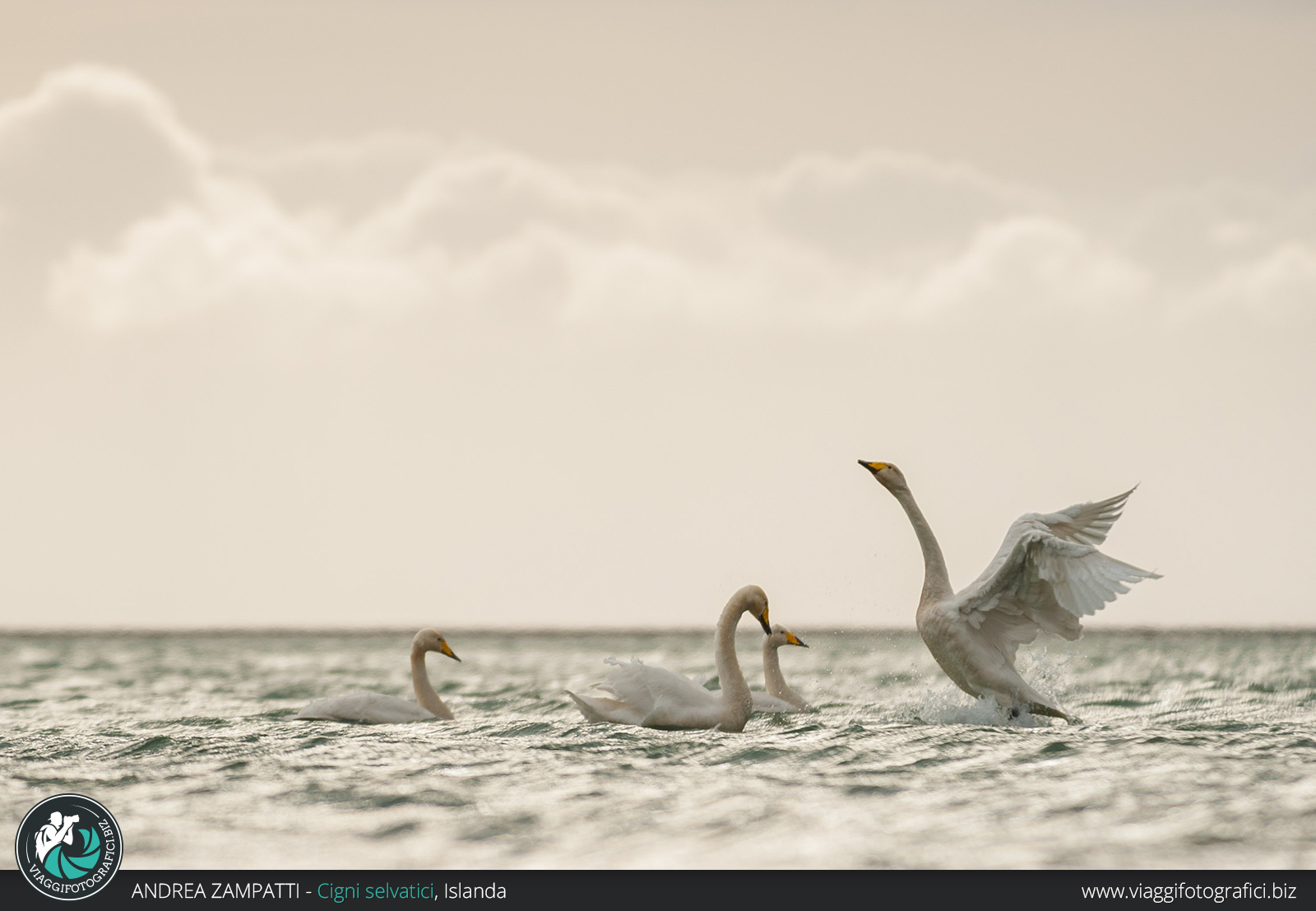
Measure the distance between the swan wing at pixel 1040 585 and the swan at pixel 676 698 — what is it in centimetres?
225

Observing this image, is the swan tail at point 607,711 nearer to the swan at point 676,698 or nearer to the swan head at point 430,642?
the swan at point 676,698

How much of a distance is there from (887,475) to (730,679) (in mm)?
2799

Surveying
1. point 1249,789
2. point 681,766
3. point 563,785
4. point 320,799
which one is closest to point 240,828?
point 320,799

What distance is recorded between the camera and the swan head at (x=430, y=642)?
15.4m

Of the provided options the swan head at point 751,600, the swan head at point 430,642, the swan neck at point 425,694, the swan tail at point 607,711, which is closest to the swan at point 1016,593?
the swan head at point 751,600

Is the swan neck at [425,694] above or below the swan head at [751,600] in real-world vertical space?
below

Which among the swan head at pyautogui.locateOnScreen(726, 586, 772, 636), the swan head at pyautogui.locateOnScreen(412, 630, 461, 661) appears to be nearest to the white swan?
the swan head at pyautogui.locateOnScreen(726, 586, 772, 636)

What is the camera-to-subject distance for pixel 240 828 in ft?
26.4

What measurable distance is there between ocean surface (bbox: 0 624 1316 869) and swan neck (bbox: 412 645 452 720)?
353 millimetres

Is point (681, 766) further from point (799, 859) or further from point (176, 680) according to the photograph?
point (176, 680)

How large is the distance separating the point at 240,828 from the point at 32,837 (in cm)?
117

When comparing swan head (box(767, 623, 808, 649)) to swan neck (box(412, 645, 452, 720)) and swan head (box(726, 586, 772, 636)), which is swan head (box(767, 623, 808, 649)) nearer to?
swan head (box(726, 586, 772, 636))

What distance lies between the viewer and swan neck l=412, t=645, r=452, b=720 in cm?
1448
